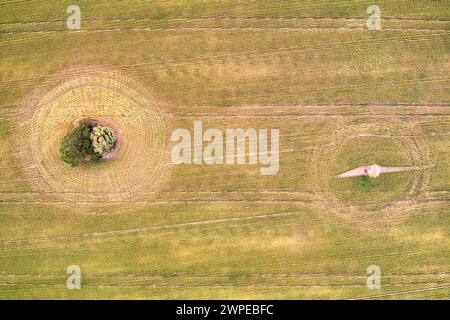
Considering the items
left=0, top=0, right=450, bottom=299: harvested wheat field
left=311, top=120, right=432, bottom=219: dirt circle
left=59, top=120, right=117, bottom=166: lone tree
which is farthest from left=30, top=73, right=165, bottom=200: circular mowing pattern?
left=311, top=120, right=432, bottom=219: dirt circle

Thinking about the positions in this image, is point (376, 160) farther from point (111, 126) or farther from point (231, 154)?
point (111, 126)

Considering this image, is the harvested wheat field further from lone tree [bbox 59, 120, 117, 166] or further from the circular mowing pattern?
lone tree [bbox 59, 120, 117, 166]

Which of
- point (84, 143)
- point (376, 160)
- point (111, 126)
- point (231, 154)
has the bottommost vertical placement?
point (376, 160)

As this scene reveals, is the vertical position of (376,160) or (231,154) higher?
(231,154)

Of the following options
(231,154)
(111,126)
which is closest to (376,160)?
(231,154)

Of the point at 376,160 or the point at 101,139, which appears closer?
the point at 101,139
